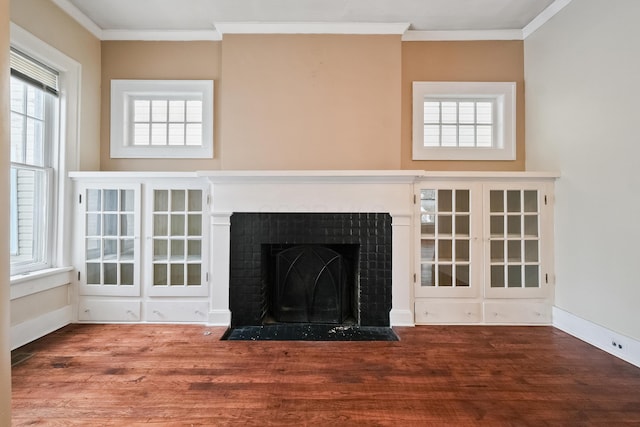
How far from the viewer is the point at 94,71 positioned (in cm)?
326

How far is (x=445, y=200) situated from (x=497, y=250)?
0.69 metres

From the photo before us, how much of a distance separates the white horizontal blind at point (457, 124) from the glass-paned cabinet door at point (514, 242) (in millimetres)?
739

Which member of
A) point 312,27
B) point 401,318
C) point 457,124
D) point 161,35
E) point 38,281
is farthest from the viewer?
point 457,124

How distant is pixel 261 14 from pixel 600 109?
297 centimetres

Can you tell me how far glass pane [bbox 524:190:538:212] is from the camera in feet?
9.91

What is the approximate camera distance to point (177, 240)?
121 inches

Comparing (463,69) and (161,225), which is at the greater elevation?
(463,69)

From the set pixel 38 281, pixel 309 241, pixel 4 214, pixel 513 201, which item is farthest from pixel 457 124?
pixel 38 281

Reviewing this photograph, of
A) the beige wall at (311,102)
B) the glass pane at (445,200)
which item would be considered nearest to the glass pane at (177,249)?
the beige wall at (311,102)

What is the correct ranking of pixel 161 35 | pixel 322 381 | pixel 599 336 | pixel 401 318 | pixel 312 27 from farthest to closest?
1. pixel 161 35
2. pixel 312 27
3. pixel 401 318
4. pixel 599 336
5. pixel 322 381

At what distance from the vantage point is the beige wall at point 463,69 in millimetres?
3385

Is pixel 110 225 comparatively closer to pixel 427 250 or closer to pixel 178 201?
pixel 178 201

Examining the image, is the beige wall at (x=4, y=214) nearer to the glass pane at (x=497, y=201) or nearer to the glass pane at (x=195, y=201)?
the glass pane at (x=195, y=201)

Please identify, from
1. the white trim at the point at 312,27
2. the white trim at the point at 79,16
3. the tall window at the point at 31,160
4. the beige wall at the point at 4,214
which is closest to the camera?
the beige wall at the point at 4,214
